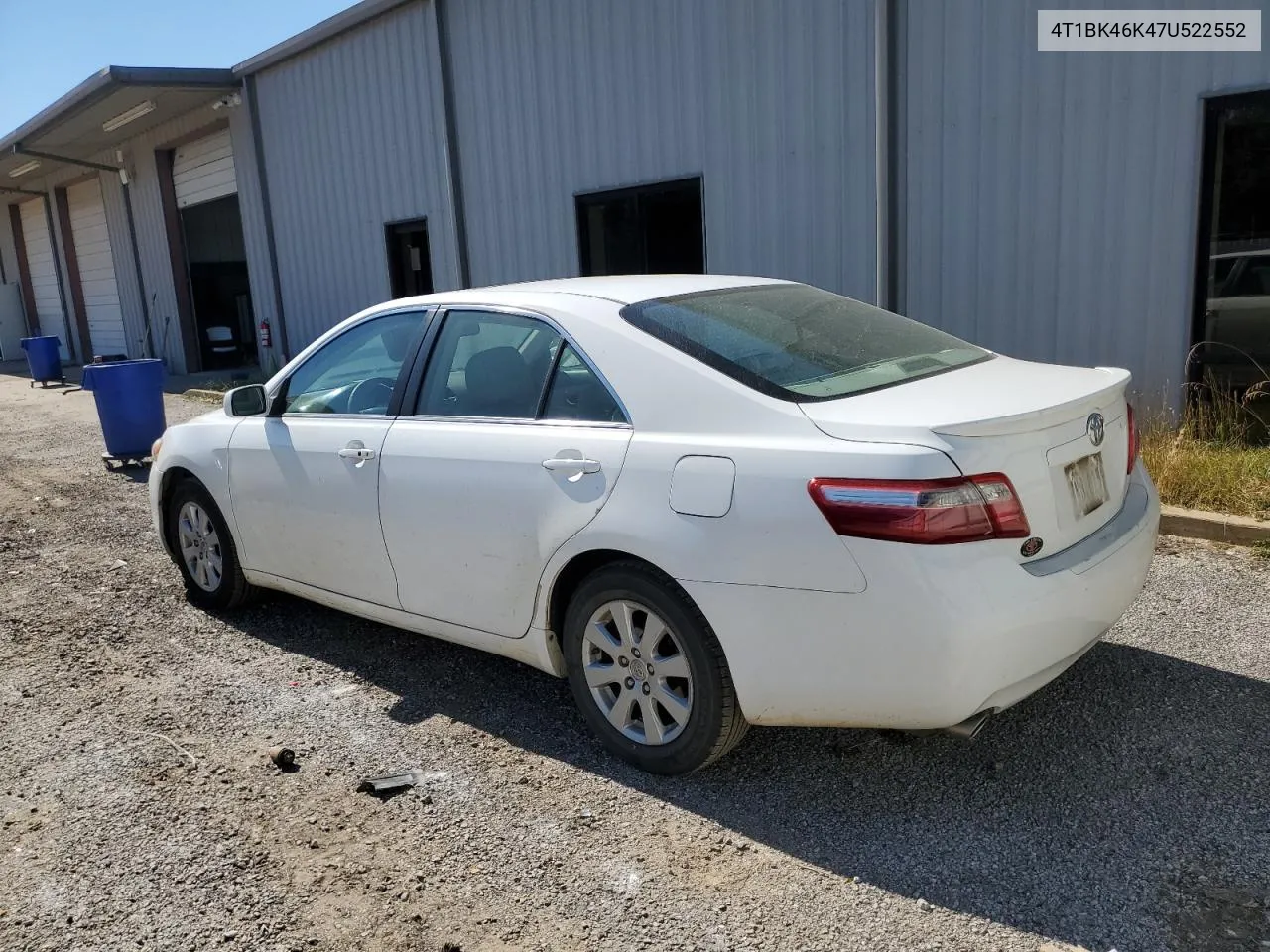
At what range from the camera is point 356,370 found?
4.54 meters

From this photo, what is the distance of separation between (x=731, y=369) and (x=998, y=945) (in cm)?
177

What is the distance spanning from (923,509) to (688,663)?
35.4 inches

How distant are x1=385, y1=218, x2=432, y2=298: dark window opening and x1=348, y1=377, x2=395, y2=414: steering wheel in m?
8.89

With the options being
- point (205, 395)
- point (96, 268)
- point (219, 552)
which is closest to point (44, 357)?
point (96, 268)

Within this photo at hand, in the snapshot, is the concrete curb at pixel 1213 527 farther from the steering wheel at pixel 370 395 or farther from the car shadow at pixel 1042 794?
the steering wheel at pixel 370 395

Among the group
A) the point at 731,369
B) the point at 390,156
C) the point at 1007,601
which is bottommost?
the point at 1007,601

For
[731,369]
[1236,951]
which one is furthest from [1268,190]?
[1236,951]

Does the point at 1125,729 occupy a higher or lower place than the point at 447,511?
lower

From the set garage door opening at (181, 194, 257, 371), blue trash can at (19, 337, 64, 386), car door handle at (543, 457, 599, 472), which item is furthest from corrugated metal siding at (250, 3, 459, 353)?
car door handle at (543, 457, 599, 472)

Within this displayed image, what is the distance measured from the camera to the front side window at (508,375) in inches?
141

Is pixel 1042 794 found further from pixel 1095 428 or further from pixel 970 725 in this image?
pixel 1095 428

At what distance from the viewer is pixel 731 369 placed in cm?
329

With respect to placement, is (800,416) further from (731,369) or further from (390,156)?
(390,156)

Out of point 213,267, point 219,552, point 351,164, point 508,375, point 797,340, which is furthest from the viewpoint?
point 213,267
